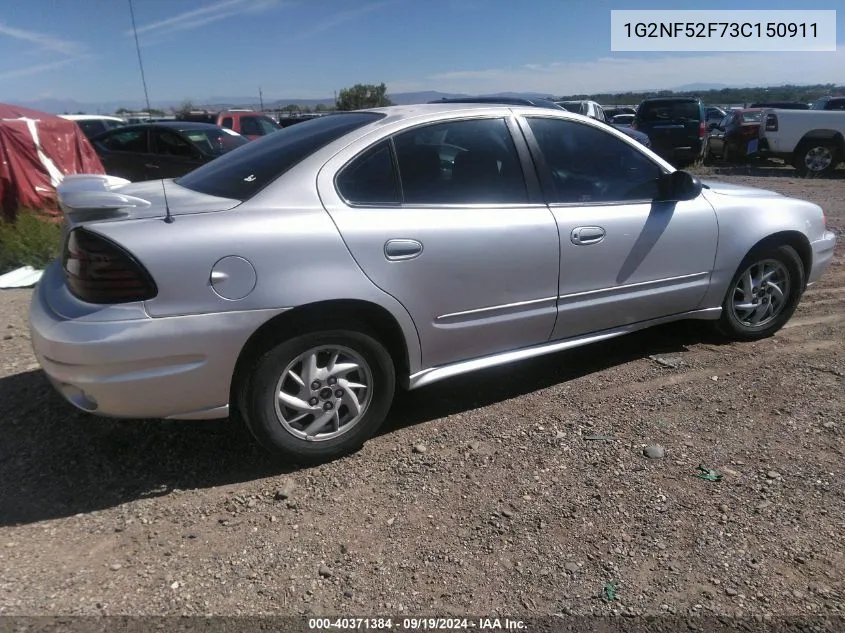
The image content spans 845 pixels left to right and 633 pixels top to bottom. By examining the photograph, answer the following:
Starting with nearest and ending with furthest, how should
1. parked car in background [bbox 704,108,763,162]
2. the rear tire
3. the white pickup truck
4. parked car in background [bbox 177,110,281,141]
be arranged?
1. the white pickup truck
2. the rear tire
3. parked car in background [bbox 177,110,281,141]
4. parked car in background [bbox 704,108,763,162]

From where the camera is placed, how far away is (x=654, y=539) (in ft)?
8.77

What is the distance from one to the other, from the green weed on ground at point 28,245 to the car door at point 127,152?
3818mm

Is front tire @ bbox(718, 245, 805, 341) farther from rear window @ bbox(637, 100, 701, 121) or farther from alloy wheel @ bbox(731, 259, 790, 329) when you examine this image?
rear window @ bbox(637, 100, 701, 121)

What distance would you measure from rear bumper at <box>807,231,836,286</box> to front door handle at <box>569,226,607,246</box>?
1.96 m

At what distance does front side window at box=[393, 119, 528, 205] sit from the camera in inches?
132

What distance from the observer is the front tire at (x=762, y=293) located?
4508 mm

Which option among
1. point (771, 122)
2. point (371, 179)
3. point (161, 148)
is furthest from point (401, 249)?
point (771, 122)

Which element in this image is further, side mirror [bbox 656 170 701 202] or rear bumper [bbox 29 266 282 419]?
side mirror [bbox 656 170 701 202]

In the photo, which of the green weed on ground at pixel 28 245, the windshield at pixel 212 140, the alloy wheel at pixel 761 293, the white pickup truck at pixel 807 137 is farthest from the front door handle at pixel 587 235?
the white pickup truck at pixel 807 137

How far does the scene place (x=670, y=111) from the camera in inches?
661

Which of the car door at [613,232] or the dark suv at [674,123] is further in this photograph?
the dark suv at [674,123]

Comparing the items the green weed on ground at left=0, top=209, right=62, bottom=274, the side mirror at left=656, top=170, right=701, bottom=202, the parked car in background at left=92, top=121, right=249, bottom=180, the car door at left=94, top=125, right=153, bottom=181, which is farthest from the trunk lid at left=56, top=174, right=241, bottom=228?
the car door at left=94, top=125, right=153, bottom=181

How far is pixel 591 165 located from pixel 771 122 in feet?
42.4

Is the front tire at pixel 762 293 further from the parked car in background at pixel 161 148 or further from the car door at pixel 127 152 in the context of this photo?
the car door at pixel 127 152
